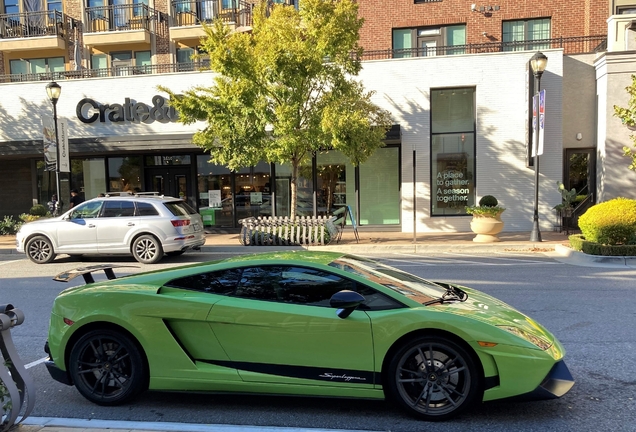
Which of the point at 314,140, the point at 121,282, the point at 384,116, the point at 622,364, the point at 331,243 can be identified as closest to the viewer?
the point at 121,282

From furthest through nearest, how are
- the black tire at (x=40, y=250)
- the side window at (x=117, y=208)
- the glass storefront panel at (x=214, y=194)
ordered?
the glass storefront panel at (x=214, y=194) → the black tire at (x=40, y=250) → the side window at (x=117, y=208)

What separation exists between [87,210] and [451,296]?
37.3 feet

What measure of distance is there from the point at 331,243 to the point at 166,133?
8591mm

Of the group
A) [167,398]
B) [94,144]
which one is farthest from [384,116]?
[167,398]

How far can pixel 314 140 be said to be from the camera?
14.3 meters

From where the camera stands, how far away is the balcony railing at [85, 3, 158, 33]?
22.1 m

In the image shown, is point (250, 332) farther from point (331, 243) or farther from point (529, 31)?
point (529, 31)

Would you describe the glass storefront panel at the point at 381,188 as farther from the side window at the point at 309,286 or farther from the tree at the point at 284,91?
the side window at the point at 309,286

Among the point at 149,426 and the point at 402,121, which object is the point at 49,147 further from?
the point at 149,426

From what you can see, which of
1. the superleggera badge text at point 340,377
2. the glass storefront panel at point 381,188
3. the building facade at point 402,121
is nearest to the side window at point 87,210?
→ the building facade at point 402,121

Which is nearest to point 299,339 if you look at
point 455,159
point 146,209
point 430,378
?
point 430,378

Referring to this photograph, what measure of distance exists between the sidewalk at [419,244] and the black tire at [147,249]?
258cm

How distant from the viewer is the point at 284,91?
13977 millimetres

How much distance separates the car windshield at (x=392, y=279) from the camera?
163 inches
